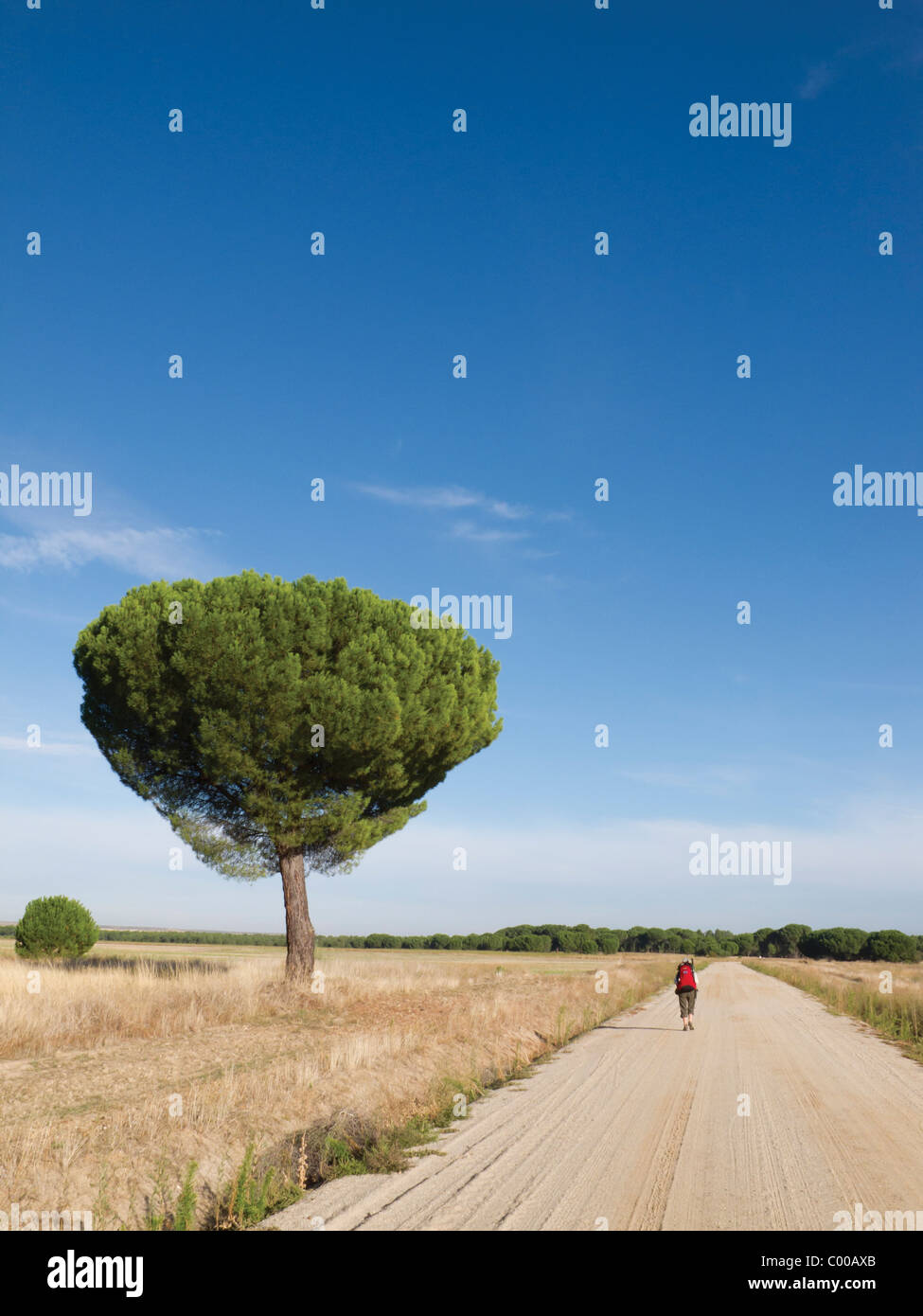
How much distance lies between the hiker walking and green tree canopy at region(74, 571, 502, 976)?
9.29 meters

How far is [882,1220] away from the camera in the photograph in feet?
20.3

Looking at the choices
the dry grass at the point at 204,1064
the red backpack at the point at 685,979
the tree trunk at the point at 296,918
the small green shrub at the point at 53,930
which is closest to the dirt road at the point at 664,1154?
the dry grass at the point at 204,1064

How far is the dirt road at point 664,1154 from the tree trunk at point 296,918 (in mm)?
11254

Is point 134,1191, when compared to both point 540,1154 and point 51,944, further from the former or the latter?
point 51,944

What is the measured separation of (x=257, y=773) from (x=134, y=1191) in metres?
15.7

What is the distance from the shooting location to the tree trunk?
23797 millimetres

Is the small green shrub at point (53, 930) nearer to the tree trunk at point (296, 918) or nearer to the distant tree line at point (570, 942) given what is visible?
the tree trunk at point (296, 918)

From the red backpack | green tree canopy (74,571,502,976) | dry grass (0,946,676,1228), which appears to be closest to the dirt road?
dry grass (0,946,676,1228)

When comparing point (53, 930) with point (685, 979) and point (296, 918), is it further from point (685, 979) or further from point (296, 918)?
point (685, 979)

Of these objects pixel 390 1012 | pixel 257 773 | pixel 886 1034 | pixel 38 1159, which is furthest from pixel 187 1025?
pixel 886 1034

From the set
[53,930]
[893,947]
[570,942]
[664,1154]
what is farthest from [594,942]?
[664,1154]

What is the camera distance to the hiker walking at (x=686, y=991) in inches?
787

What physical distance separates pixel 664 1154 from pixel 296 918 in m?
17.8
